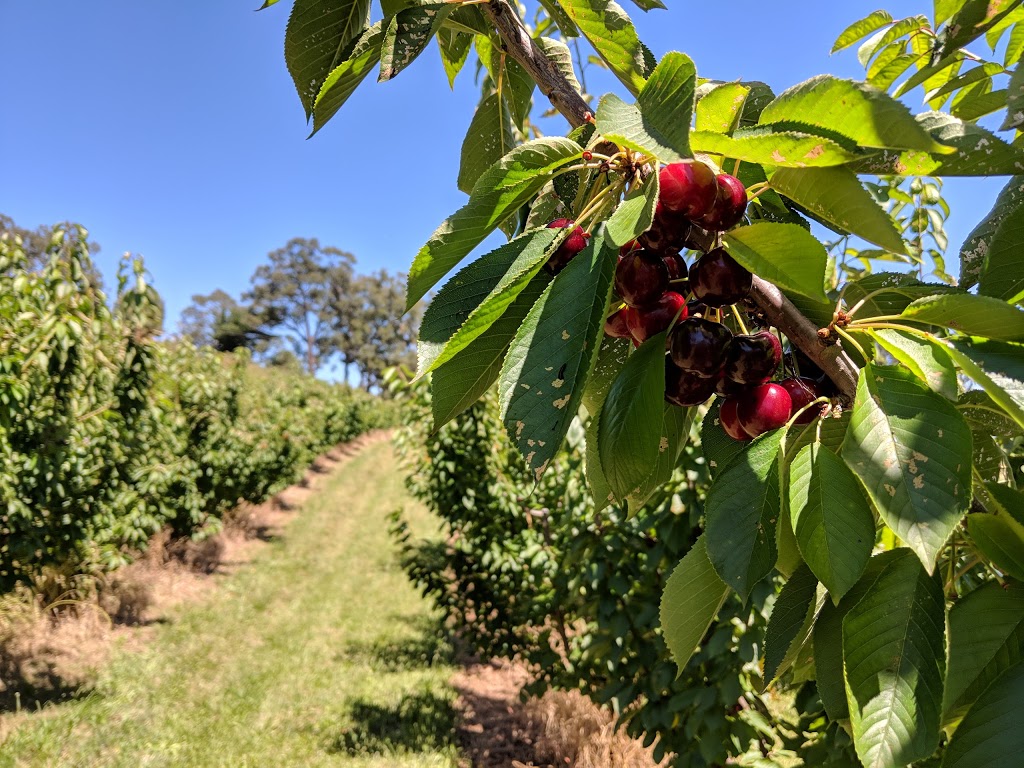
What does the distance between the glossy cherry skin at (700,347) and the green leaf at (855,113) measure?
192 millimetres

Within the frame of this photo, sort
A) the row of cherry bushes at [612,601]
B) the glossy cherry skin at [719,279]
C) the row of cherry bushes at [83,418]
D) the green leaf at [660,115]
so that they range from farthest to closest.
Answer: the row of cherry bushes at [83,418] → the row of cherry bushes at [612,601] → the glossy cherry skin at [719,279] → the green leaf at [660,115]

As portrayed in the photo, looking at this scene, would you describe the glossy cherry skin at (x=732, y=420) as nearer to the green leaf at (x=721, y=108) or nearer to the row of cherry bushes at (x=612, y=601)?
the green leaf at (x=721, y=108)

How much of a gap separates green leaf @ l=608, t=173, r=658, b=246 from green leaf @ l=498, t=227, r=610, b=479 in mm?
28

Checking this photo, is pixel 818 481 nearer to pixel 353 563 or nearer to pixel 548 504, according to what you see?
pixel 548 504

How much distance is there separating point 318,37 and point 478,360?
50 centimetres

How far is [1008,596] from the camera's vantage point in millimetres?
561

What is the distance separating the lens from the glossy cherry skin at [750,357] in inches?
23.6

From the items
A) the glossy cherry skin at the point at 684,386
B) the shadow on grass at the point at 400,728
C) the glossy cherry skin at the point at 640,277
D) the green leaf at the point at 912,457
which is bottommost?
the shadow on grass at the point at 400,728

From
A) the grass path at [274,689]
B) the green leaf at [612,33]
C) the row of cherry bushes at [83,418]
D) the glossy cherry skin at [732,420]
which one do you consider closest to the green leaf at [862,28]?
the green leaf at [612,33]

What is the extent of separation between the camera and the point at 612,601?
3.16 metres

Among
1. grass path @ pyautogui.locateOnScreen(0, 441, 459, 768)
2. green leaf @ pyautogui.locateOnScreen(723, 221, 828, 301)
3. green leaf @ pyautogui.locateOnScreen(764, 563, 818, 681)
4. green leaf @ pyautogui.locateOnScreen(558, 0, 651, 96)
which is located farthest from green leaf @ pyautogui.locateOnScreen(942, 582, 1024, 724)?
grass path @ pyautogui.locateOnScreen(0, 441, 459, 768)

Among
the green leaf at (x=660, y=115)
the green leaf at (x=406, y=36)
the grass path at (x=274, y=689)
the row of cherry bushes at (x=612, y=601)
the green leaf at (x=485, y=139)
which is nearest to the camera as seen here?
the green leaf at (x=660, y=115)

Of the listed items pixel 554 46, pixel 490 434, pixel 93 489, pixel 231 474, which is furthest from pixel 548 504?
pixel 231 474

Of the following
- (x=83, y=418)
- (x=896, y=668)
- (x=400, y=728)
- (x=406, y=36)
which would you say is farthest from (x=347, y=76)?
(x=83, y=418)
